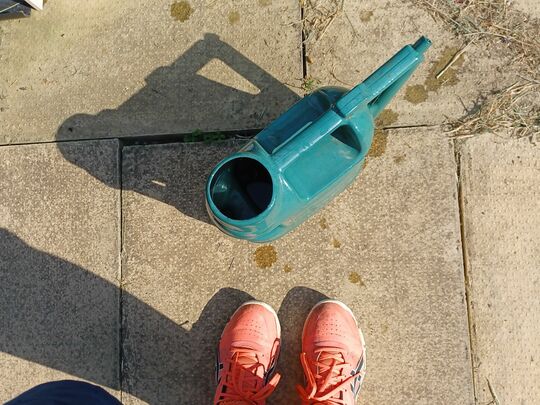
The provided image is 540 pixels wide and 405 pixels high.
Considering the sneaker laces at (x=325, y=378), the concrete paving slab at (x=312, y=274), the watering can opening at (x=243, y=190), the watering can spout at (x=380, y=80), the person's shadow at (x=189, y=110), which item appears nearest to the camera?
the watering can spout at (x=380, y=80)

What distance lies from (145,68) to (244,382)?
1.44 meters

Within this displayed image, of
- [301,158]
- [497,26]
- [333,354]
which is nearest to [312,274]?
[333,354]

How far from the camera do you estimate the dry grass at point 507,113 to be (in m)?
2.02

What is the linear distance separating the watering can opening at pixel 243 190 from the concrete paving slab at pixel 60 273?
27.7 inches

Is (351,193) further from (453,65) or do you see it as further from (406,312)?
(453,65)

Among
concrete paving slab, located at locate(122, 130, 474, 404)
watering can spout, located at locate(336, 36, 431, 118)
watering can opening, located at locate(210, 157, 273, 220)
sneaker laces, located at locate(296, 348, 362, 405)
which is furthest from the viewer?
concrete paving slab, located at locate(122, 130, 474, 404)

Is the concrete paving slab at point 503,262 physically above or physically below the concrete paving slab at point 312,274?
above

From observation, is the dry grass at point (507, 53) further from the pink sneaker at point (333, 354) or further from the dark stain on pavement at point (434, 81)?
the pink sneaker at point (333, 354)

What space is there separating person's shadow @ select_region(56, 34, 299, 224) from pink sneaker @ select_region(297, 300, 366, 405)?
Answer: 0.68 meters

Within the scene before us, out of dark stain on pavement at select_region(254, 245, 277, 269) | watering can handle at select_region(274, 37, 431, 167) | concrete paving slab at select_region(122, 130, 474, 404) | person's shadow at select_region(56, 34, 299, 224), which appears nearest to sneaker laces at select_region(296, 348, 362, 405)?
concrete paving slab at select_region(122, 130, 474, 404)

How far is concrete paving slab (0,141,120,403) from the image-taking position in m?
2.10

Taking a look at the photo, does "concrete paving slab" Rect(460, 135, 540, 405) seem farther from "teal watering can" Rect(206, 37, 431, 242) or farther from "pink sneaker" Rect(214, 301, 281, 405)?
"pink sneaker" Rect(214, 301, 281, 405)

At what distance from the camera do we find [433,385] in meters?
1.96

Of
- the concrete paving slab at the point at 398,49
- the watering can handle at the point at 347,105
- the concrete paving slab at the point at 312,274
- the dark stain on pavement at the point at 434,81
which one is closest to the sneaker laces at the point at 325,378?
the concrete paving slab at the point at 312,274
